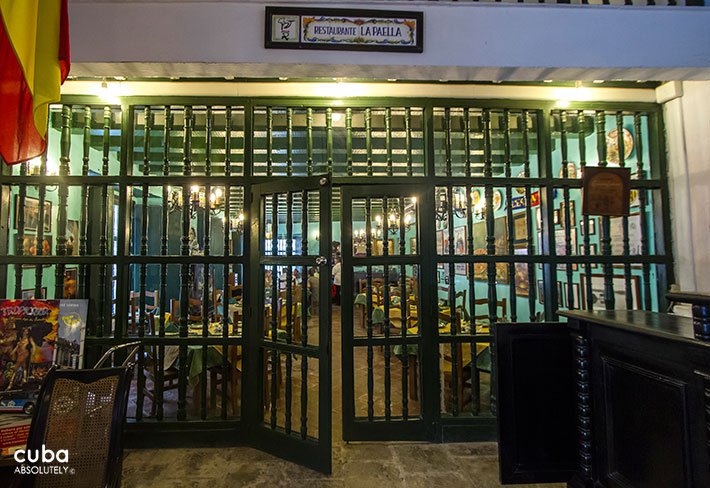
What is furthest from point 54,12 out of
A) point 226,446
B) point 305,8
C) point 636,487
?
point 636,487

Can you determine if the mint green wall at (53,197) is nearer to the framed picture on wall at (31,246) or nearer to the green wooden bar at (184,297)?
the framed picture on wall at (31,246)

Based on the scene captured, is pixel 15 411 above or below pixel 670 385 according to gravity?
below

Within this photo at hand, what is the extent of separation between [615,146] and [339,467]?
3.90m

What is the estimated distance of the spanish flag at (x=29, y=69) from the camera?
1613 millimetres

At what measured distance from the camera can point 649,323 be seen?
5.95 feet

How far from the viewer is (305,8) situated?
234 centimetres

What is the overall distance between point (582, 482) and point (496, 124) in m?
3.51

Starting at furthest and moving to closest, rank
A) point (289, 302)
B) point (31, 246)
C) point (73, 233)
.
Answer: point (73, 233)
point (31, 246)
point (289, 302)

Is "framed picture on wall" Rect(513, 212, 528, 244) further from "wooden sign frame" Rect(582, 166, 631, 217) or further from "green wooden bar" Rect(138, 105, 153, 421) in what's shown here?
"green wooden bar" Rect(138, 105, 153, 421)

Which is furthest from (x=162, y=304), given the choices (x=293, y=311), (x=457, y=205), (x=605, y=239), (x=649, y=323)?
(x=605, y=239)

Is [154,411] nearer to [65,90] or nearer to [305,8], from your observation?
[65,90]

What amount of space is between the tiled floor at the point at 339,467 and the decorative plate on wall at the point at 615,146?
2.98m

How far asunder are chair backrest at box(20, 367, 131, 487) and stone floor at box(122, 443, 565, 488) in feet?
3.40

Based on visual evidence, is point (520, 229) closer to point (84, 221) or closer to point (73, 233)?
point (84, 221)
